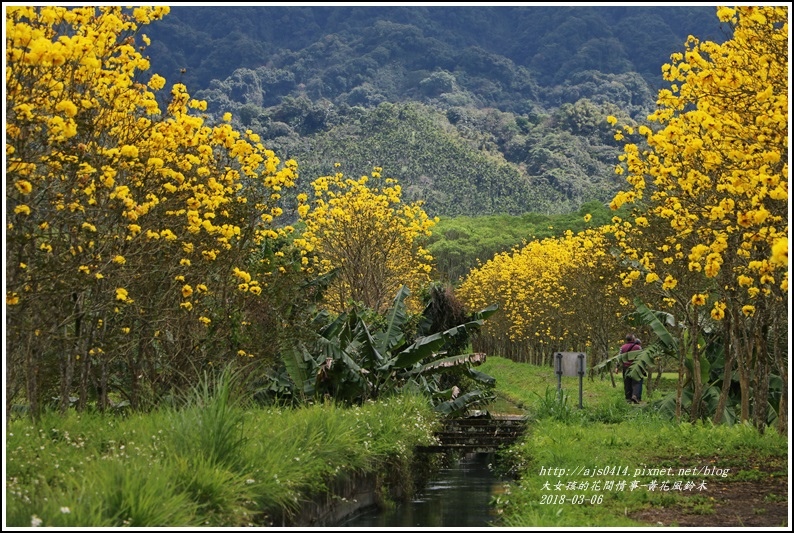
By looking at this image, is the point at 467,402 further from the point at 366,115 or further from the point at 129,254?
the point at 366,115

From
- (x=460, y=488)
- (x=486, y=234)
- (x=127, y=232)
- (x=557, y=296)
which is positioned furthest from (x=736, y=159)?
(x=486, y=234)

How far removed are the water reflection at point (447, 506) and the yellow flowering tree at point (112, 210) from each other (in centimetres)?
339

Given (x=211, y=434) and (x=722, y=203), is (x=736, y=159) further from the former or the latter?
(x=211, y=434)

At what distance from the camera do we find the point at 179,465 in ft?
28.1

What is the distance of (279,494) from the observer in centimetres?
930

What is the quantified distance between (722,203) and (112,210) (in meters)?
6.61

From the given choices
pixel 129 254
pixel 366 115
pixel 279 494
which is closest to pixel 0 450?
pixel 279 494

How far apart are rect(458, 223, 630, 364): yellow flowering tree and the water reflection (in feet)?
20.0

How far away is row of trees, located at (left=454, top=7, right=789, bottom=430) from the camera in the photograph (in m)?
9.28

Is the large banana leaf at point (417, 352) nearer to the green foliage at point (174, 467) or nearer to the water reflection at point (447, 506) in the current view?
the water reflection at point (447, 506)

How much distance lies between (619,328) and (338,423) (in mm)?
22679

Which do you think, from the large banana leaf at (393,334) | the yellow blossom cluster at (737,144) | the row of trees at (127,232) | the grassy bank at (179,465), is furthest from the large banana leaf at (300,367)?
the yellow blossom cluster at (737,144)

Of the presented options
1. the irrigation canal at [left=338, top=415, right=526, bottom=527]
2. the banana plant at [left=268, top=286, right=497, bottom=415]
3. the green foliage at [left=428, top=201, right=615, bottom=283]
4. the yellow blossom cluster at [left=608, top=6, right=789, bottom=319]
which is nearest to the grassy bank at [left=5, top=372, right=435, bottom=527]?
the irrigation canal at [left=338, top=415, right=526, bottom=527]

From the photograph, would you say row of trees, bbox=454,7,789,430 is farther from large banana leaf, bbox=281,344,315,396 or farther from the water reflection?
large banana leaf, bbox=281,344,315,396
